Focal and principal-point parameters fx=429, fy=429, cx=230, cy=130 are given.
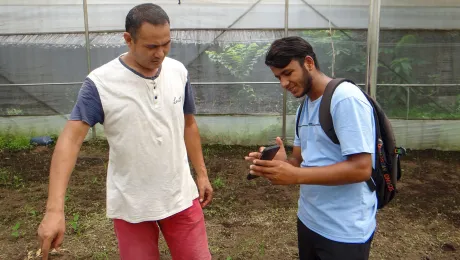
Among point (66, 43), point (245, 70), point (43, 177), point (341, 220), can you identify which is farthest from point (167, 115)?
point (66, 43)

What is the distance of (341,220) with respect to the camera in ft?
5.74

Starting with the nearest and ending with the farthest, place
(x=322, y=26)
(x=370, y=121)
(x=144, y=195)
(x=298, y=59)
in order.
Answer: (x=370, y=121) → (x=298, y=59) → (x=144, y=195) → (x=322, y=26)

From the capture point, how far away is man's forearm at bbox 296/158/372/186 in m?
1.66

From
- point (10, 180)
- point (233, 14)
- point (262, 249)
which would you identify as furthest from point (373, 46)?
point (10, 180)

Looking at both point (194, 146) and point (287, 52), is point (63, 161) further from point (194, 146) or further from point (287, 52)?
point (287, 52)

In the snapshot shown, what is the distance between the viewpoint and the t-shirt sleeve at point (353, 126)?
5.35 feet

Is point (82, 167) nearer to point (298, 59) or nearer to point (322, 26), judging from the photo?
point (322, 26)

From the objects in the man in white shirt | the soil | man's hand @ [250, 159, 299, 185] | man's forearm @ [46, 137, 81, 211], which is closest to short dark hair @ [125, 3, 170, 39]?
the man in white shirt

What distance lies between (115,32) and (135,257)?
489cm

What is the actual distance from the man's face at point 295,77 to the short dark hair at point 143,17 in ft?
1.89

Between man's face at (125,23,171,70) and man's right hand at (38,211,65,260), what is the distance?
0.76 m

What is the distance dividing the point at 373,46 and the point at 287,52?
452cm

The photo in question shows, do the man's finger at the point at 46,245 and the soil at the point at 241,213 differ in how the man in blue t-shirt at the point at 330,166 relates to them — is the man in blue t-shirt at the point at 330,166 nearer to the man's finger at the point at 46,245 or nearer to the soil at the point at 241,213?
the man's finger at the point at 46,245

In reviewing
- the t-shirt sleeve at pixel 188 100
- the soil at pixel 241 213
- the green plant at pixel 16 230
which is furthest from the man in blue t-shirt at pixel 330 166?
the green plant at pixel 16 230
